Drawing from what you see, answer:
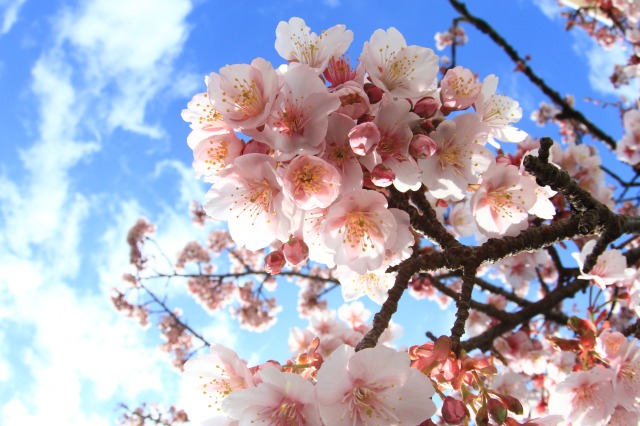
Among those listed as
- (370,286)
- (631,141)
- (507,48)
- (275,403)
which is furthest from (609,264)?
(507,48)

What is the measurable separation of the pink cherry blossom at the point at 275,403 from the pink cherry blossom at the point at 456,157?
83 cm

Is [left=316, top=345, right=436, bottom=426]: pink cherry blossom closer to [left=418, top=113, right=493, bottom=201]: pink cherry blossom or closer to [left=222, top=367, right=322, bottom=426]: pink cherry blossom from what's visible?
[left=222, top=367, right=322, bottom=426]: pink cherry blossom

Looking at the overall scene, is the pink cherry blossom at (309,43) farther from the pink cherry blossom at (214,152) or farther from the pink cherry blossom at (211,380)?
the pink cherry blossom at (211,380)

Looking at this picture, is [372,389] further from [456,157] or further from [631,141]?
[631,141]

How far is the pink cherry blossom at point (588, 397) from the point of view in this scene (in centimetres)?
201

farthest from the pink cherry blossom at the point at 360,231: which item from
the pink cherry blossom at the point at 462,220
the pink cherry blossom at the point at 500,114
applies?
the pink cherry blossom at the point at 462,220

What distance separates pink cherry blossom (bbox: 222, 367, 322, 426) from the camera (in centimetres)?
123

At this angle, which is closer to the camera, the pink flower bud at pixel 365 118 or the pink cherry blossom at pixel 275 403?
the pink cherry blossom at pixel 275 403

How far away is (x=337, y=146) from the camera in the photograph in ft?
4.77

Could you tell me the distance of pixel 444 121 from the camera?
1555mm

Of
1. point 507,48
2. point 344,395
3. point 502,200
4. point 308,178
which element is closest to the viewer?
point 344,395

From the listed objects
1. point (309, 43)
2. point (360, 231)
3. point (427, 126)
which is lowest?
point (360, 231)

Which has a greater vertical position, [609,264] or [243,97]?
[243,97]

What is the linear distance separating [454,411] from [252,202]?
0.90 m
